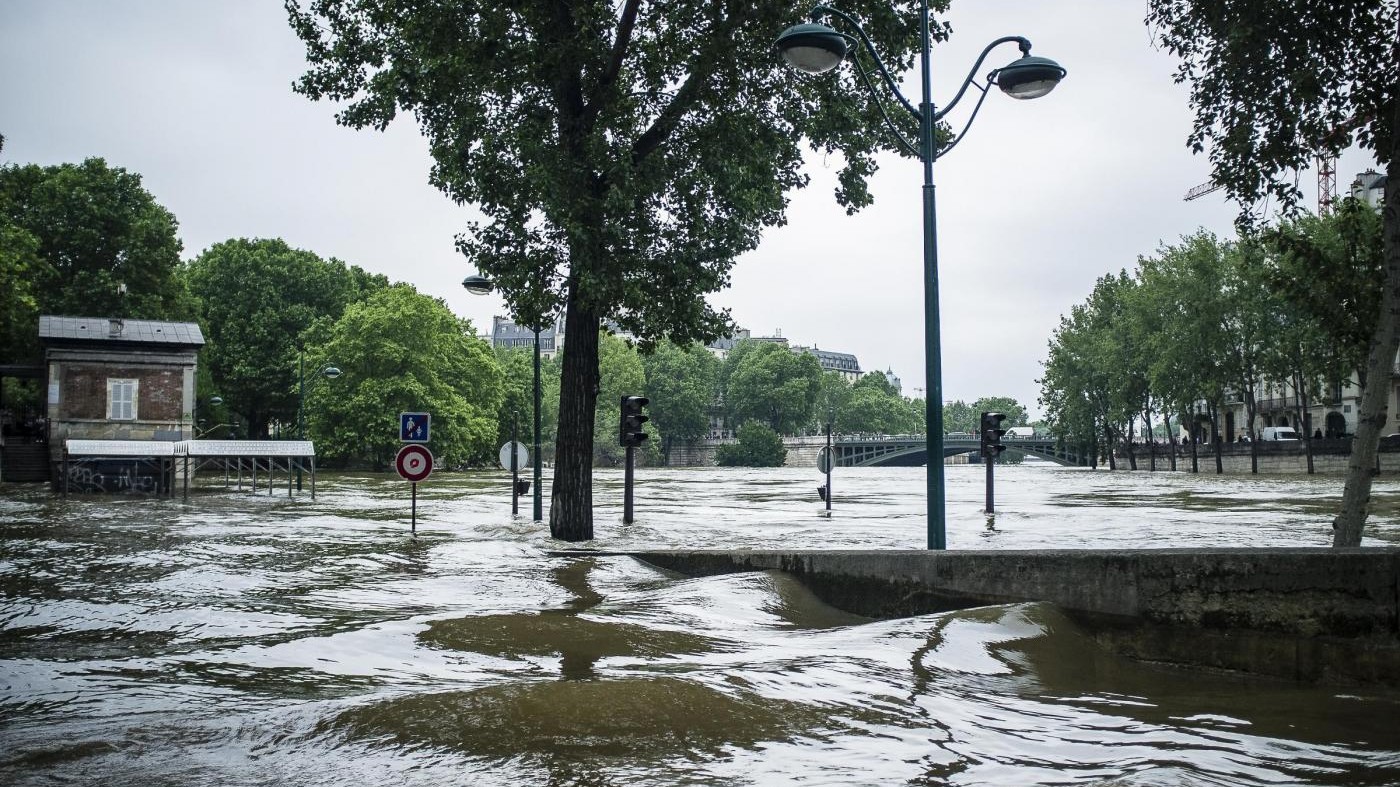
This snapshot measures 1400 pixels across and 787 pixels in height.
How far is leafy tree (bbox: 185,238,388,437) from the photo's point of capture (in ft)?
192

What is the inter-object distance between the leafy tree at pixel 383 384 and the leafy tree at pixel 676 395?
68071 millimetres

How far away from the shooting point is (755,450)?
120 meters

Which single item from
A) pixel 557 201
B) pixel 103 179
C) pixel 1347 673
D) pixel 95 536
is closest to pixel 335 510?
pixel 95 536

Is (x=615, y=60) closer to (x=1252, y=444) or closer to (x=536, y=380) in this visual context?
(x=536, y=380)

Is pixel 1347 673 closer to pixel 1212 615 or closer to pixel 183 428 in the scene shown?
pixel 1212 615

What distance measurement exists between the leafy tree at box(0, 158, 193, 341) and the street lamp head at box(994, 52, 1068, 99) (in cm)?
4635

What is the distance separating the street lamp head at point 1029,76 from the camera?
10586 mm

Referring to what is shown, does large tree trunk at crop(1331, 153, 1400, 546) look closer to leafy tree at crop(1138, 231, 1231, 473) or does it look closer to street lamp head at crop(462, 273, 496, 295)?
street lamp head at crop(462, 273, 496, 295)

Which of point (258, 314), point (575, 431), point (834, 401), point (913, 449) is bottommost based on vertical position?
point (913, 449)

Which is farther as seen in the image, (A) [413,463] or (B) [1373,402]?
(A) [413,463]

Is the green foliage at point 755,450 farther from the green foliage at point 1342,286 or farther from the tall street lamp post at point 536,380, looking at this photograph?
the green foliage at point 1342,286

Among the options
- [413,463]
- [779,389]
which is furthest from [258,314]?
[779,389]

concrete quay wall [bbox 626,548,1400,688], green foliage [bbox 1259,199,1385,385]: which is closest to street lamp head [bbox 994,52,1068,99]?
green foliage [bbox 1259,199,1385,385]

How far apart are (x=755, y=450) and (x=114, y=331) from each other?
86302 millimetres
